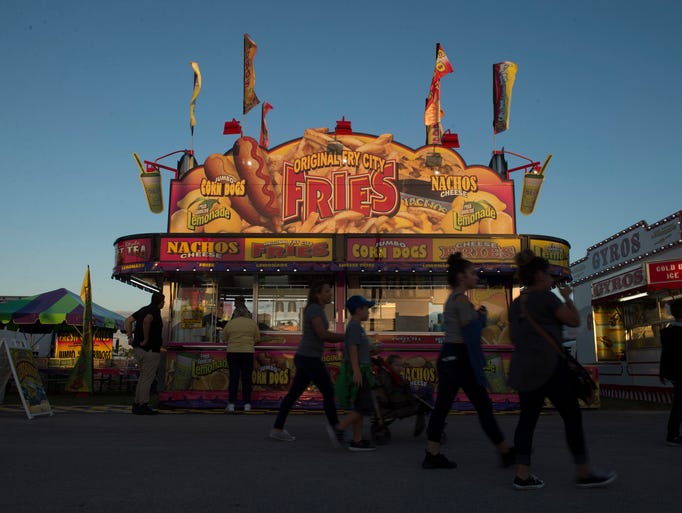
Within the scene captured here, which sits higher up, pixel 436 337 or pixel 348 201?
pixel 348 201

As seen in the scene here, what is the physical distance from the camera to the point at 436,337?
462 inches

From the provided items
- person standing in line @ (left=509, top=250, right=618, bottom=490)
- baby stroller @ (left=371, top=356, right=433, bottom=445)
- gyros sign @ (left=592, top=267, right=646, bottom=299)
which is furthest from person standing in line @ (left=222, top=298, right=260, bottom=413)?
gyros sign @ (left=592, top=267, right=646, bottom=299)

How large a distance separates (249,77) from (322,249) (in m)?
6.37

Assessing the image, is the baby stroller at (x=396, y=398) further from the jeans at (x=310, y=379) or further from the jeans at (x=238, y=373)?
the jeans at (x=238, y=373)

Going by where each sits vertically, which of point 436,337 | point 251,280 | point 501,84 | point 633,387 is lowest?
point 633,387

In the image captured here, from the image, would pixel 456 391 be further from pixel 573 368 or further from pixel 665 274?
pixel 665 274

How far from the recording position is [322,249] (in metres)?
12.1

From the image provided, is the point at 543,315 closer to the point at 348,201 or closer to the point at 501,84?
the point at 348,201

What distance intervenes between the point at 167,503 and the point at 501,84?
14.7 metres

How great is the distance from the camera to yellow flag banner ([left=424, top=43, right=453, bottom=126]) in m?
15.4

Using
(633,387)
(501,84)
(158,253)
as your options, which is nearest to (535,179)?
(501,84)

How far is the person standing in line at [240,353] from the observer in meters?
9.99

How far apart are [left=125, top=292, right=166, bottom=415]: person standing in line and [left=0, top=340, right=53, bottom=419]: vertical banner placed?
A: 4.66ft

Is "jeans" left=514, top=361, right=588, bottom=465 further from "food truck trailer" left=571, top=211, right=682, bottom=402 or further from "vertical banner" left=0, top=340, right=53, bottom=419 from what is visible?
"food truck trailer" left=571, top=211, right=682, bottom=402
